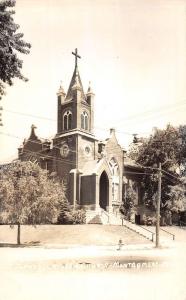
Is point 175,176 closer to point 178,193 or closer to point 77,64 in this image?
point 178,193

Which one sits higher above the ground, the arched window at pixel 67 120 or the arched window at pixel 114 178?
the arched window at pixel 67 120

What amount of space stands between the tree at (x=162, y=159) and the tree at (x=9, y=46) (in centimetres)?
1785

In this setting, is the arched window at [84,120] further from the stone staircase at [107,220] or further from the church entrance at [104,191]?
the stone staircase at [107,220]

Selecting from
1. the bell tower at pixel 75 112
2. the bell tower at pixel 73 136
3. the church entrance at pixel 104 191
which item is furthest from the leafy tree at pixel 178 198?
the bell tower at pixel 75 112

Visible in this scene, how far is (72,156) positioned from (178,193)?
25.5 feet

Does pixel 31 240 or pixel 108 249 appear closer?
pixel 108 249

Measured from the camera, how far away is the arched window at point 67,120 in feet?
95.1

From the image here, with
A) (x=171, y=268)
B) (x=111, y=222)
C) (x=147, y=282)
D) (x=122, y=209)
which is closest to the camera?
(x=147, y=282)

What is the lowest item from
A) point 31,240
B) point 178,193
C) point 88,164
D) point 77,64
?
point 31,240

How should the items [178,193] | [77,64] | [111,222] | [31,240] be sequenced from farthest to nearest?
[178,193] < [111,222] < [31,240] < [77,64]

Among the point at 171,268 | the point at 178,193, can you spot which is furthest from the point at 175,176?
the point at 171,268

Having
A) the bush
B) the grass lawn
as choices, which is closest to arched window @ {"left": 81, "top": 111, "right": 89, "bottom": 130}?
the bush

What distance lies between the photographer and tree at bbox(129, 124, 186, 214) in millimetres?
28547

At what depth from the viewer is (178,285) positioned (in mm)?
10742
